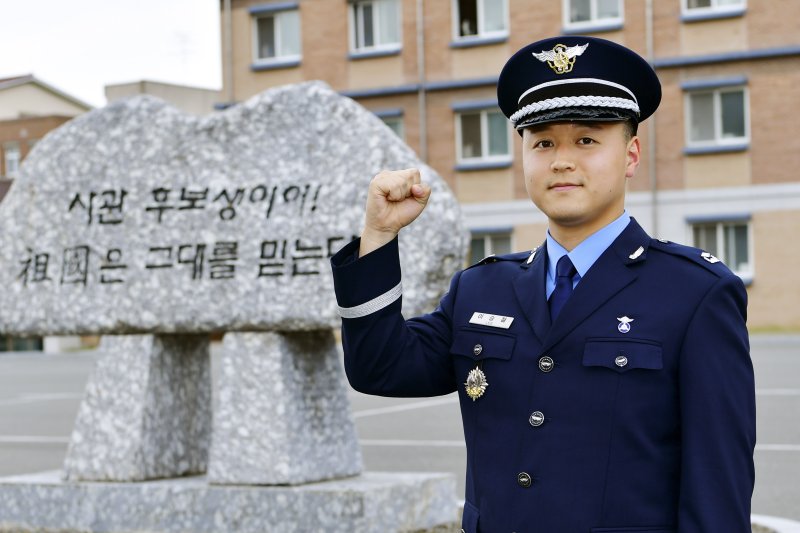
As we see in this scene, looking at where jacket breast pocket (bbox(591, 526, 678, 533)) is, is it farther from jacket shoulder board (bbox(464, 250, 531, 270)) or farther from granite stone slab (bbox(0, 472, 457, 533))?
granite stone slab (bbox(0, 472, 457, 533))

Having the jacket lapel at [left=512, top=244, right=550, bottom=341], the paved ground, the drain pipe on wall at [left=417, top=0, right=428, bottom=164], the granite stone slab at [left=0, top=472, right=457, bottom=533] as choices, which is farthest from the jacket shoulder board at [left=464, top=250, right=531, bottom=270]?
the drain pipe on wall at [left=417, top=0, right=428, bottom=164]

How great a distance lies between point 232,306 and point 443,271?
114 centimetres

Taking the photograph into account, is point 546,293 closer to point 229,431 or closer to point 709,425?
point 709,425

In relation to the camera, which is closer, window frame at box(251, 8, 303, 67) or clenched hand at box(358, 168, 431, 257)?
clenched hand at box(358, 168, 431, 257)

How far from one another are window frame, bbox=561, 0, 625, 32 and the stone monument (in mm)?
19843

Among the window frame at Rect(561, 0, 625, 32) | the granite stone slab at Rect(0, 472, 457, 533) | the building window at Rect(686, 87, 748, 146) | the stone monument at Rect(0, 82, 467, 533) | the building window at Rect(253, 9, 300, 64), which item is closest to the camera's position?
the granite stone slab at Rect(0, 472, 457, 533)

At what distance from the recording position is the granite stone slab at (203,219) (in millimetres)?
7004

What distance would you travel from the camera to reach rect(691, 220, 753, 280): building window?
84.7ft

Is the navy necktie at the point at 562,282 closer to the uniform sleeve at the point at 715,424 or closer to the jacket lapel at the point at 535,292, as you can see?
the jacket lapel at the point at 535,292

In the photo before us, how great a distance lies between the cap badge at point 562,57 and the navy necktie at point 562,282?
391 millimetres

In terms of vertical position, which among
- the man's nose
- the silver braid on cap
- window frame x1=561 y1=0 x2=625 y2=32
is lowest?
the man's nose

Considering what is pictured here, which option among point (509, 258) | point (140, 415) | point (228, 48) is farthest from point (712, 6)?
point (509, 258)

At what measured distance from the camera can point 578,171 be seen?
273 cm

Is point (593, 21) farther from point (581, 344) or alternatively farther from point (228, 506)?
point (581, 344)
